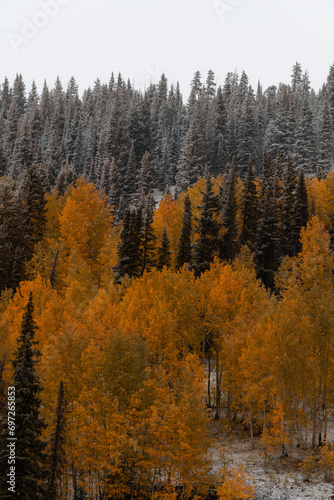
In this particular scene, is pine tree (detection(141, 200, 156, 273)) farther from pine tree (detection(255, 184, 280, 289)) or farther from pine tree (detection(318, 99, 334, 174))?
pine tree (detection(318, 99, 334, 174))

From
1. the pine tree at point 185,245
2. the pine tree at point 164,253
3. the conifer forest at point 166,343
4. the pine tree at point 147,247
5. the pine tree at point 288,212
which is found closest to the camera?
the conifer forest at point 166,343

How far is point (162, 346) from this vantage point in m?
35.4

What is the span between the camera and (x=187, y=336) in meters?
37.5

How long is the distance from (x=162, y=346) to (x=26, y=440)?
1600 centimetres

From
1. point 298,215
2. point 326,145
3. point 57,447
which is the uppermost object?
point 326,145

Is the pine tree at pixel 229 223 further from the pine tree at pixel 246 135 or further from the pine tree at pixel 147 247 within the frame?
the pine tree at pixel 246 135

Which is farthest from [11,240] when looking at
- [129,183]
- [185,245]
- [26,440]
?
[129,183]

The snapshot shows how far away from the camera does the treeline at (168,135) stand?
9675 cm

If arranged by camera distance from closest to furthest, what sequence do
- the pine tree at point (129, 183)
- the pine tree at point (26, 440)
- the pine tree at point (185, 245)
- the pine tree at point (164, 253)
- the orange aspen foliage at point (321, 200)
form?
the pine tree at point (26, 440) → the pine tree at point (164, 253) → the pine tree at point (185, 245) → the orange aspen foliage at point (321, 200) → the pine tree at point (129, 183)

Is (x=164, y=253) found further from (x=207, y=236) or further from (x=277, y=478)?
(x=277, y=478)

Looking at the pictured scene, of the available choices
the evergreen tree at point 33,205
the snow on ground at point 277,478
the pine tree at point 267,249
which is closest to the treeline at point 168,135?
the evergreen tree at point 33,205

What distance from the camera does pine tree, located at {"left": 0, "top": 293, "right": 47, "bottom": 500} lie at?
20359 millimetres

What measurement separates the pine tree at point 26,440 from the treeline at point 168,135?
67196 mm

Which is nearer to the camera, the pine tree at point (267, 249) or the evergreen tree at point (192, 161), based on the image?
the pine tree at point (267, 249)
